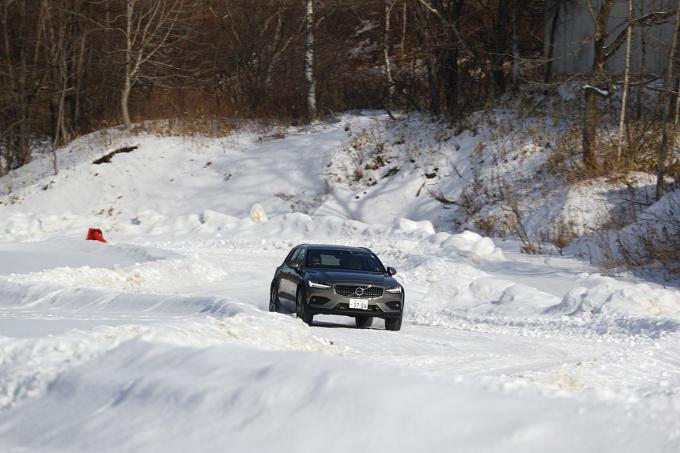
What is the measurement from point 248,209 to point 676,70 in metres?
16.2

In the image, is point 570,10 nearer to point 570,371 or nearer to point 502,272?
point 502,272

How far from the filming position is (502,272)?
91.0ft

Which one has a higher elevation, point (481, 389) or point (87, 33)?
point (87, 33)

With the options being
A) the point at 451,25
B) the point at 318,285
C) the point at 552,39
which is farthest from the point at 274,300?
the point at 552,39

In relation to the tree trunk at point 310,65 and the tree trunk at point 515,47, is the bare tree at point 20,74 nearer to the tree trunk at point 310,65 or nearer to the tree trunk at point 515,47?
the tree trunk at point 310,65

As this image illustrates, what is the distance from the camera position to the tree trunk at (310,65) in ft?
149

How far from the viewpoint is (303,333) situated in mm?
12922

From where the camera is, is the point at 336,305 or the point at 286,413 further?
the point at 336,305

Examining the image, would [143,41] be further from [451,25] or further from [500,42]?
[500,42]

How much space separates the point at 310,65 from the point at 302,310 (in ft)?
96.3

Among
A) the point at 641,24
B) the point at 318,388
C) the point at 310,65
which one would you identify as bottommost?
the point at 318,388

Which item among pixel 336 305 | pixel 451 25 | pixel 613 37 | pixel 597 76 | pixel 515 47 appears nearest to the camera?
pixel 336 305

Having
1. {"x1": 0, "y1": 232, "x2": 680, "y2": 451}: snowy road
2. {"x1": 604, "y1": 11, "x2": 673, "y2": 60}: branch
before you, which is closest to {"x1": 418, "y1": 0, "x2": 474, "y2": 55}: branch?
{"x1": 604, "y1": 11, "x2": 673, "y2": 60}: branch

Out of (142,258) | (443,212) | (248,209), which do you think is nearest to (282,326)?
(142,258)
